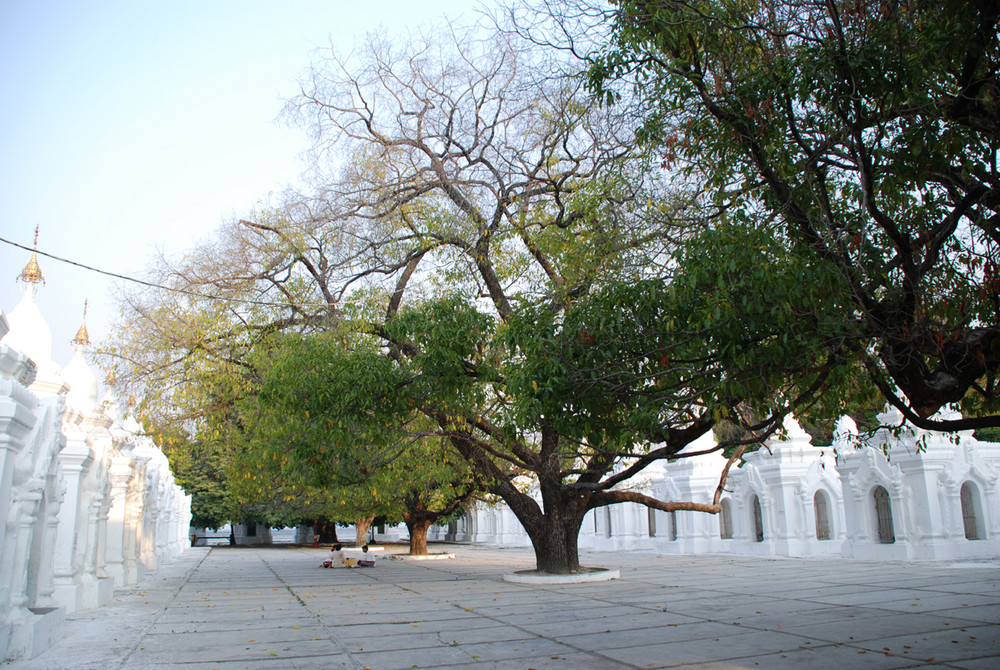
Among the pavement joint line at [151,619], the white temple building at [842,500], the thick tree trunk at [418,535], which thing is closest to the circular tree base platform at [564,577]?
the white temple building at [842,500]

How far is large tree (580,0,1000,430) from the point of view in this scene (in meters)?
5.55

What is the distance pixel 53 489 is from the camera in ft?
26.8

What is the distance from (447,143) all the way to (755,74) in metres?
9.09

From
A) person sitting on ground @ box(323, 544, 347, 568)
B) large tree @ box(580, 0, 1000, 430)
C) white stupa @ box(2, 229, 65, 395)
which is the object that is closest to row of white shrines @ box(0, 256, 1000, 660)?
white stupa @ box(2, 229, 65, 395)

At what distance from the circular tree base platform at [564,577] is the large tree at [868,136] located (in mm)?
8267

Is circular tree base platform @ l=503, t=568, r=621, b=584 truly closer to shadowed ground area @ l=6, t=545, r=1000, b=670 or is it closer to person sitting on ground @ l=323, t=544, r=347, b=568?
shadowed ground area @ l=6, t=545, r=1000, b=670

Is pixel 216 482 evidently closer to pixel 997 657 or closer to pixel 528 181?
pixel 528 181

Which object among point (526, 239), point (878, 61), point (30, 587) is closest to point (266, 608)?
point (30, 587)

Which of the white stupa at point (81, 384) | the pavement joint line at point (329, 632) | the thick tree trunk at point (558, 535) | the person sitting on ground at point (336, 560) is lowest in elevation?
the person sitting on ground at point (336, 560)

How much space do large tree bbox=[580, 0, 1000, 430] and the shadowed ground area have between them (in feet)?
7.97

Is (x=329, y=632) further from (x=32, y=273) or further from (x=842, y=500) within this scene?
(x=842, y=500)

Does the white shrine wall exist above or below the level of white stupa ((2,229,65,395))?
below

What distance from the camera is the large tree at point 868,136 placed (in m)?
5.55

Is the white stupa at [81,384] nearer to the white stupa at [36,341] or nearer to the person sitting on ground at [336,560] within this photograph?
the white stupa at [36,341]
